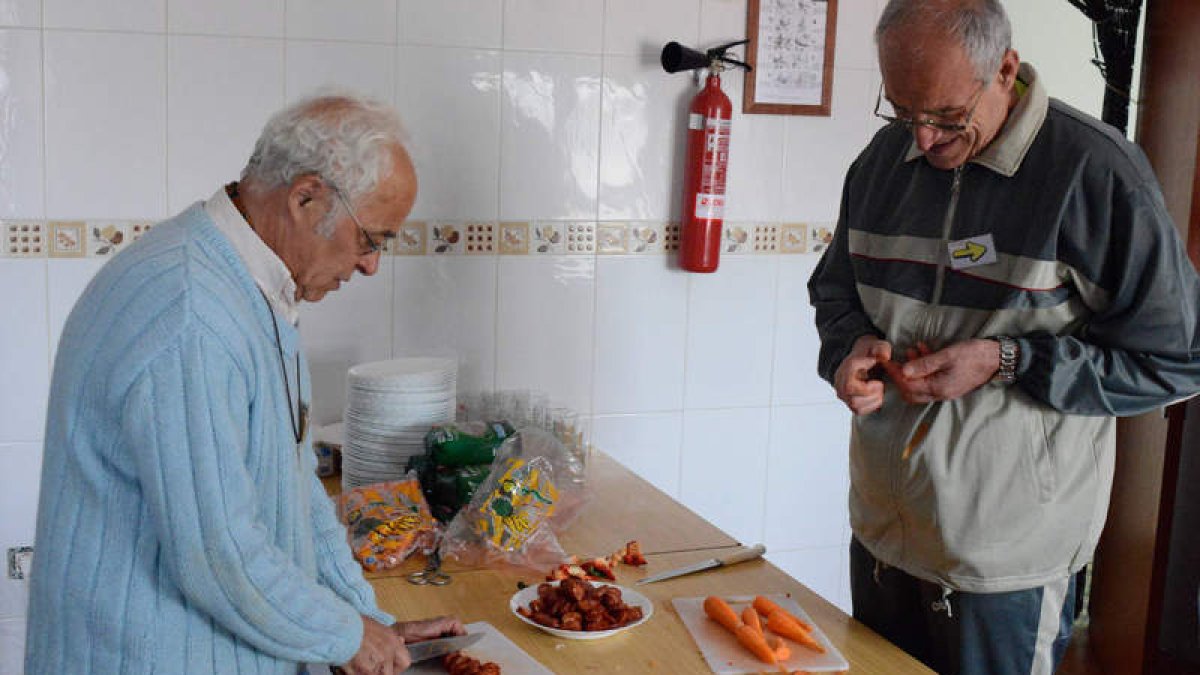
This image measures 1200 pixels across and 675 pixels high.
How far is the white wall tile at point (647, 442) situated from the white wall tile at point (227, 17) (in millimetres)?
1370

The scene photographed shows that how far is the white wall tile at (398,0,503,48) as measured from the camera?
118 inches

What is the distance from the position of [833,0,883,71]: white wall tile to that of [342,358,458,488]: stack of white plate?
164 centimetres

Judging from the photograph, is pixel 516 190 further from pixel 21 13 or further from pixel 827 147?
pixel 21 13

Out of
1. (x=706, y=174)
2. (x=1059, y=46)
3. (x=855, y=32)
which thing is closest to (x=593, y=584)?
(x=706, y=174)

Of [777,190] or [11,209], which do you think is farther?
[777,190]

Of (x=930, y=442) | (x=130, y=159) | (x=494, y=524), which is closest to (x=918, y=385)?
(x=930, y=442)

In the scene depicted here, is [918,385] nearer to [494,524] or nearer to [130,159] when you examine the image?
[494,524]

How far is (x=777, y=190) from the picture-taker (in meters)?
3.48

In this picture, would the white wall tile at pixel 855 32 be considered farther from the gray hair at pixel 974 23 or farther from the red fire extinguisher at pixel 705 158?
the gray hair at pixel 974 23

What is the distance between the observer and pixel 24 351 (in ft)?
9.32

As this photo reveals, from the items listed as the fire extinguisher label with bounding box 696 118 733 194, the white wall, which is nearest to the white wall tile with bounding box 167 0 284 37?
the white wall

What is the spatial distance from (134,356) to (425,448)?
4.02ft

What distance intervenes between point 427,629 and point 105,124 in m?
1.63

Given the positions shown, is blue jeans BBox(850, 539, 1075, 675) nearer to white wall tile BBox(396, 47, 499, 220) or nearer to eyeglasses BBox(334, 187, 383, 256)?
eyeglasses BBox(334, 187, 383, 256)
